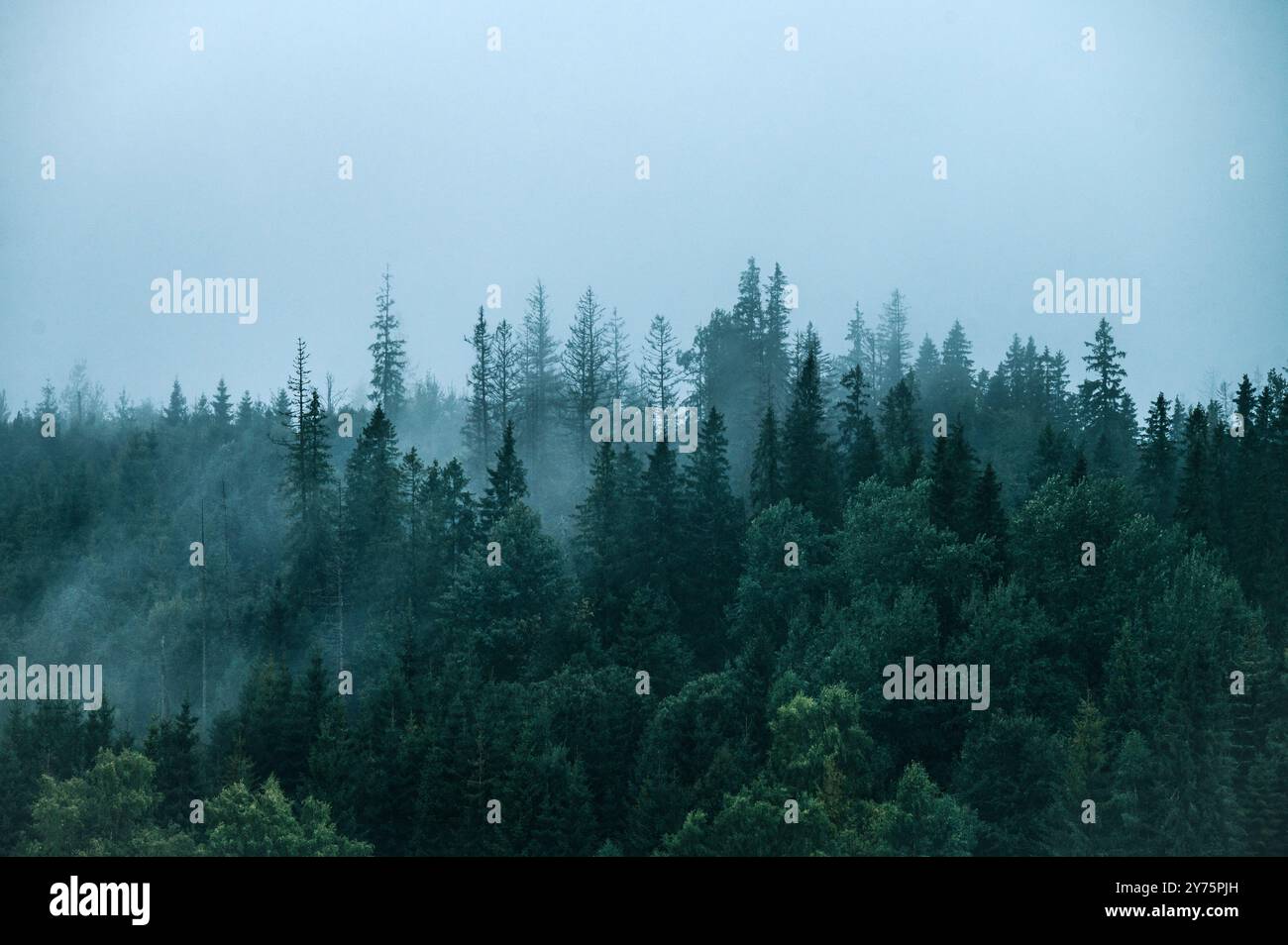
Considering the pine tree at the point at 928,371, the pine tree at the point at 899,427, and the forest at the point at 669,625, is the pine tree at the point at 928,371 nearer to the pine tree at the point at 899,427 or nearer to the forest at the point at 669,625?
the forest at the point at 669,625

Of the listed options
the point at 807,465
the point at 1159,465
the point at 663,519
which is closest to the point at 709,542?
the point at 663,519

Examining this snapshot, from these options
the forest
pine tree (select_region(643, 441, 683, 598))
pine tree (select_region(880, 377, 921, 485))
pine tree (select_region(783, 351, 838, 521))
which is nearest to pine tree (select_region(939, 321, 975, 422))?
the forest

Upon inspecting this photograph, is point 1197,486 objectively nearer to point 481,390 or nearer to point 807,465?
point 807,465

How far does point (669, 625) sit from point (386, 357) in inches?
2193

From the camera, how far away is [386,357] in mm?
132000

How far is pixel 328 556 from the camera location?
101m

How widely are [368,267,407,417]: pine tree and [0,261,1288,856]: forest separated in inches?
22.3

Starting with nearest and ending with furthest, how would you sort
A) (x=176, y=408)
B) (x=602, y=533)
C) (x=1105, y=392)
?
(x=602, y=533), (x=1105, y=392), (x=176, y=408)

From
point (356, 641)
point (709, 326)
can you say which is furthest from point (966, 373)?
point (356, 641)
